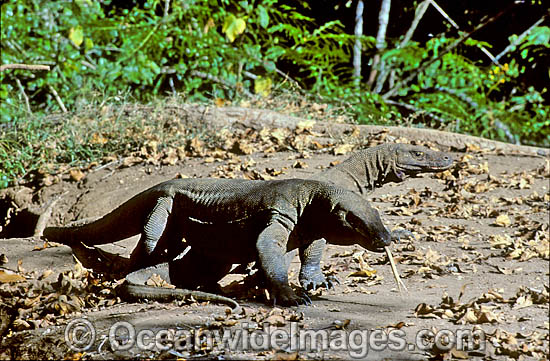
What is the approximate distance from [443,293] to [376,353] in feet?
4.01

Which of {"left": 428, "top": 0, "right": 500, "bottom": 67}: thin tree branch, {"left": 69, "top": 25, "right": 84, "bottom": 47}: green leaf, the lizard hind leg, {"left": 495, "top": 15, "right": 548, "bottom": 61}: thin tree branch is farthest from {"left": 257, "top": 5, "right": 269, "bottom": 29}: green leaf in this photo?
the lizard hind leg

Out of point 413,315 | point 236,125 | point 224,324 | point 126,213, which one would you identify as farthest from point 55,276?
point 236,125

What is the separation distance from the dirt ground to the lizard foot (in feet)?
0.17

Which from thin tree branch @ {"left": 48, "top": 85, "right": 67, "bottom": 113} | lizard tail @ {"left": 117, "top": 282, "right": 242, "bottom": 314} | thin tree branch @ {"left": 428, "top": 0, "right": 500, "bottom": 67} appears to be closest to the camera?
lizard tail @ {"left": 117, "top": 282, "right": 242, "bottom": 314}

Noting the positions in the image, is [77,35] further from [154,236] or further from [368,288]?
[368,288]

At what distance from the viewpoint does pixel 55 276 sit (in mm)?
5113

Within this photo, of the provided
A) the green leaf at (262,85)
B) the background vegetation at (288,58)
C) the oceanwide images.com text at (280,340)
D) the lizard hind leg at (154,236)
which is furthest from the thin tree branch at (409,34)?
the oceanwide images.com text at (280,340)

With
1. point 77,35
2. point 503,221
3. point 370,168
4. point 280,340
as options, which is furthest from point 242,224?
point 77,35

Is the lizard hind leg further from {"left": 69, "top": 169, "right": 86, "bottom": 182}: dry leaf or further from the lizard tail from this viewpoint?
{"left": 69, "top": 169, "right": 86, "bottom": 182}: dry leaf

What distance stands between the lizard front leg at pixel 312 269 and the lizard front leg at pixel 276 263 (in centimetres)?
39

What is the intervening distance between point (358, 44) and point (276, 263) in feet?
28.9

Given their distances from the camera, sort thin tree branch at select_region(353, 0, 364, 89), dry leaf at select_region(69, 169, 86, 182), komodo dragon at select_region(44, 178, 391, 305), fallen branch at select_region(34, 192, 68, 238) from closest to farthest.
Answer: komodo dragon at select_region(44, 178, 391, 305), fallen branch at select_region(34, 192, 68, 238), dry leaf at select_region(69, 169, 86, 182), thin tree branch at select_region(353, 0, 364, 89)

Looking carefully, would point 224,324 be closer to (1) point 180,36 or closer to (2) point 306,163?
(2) point 306,163

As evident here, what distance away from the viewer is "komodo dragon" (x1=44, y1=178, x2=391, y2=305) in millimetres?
4426
